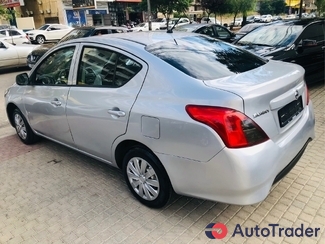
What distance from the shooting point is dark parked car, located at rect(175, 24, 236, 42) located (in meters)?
10.3

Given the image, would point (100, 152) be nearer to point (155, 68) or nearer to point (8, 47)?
point (155, 68)

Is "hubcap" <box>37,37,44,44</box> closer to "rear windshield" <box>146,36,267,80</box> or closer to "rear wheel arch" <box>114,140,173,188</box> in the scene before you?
"rear windshield" <box>146,36,267,80</box>

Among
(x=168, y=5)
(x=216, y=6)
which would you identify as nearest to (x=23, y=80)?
(x=168, y=5)

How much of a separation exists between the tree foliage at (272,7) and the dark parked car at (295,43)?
197 ft

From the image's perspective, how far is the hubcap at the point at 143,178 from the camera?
2.69 meters

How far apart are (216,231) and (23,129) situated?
337 cm


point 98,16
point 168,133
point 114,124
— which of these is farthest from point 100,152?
point 98,16

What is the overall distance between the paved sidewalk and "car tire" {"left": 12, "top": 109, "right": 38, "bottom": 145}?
83 cm

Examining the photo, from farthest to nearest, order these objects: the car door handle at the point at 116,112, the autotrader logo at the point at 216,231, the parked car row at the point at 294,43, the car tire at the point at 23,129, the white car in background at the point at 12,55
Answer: the white car in background at the point at 12,55, the parked car row at the point at 294,43, the car tire at the point at 23,129, the car door handle at the point at 116,112, the autotrader logo at the point at 216,231

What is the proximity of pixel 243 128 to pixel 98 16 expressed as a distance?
36.1 m

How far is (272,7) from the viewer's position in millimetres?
60906

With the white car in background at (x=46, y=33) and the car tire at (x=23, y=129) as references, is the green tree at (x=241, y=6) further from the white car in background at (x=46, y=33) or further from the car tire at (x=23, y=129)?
the car tire at (x=23, y=129)

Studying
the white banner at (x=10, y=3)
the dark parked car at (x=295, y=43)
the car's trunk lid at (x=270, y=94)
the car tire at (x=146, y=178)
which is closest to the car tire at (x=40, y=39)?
the white banner at (x=10, y=3)

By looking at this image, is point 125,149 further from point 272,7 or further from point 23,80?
point 272,7
